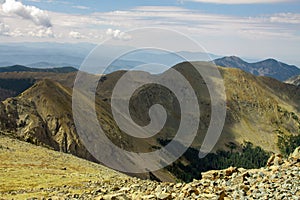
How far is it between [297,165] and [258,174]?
312cm

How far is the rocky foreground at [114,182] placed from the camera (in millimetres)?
20811

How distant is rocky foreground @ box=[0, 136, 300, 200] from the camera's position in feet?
68.3

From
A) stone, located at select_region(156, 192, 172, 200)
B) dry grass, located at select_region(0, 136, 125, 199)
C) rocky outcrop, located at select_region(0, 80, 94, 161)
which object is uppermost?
stone, located at select_region(156, 192, 172, 200)

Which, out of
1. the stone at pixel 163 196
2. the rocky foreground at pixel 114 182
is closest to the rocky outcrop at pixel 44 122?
the rocky foreground at pixel 114 182

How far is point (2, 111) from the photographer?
155625mm

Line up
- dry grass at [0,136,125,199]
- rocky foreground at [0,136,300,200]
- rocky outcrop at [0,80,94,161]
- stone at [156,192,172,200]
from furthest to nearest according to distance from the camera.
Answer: rocky outcrop at [0,80,94,161], dry grass at [0,136,125,199], stone at [156,192,172,200], rocky foreground at [0,136,300,200]

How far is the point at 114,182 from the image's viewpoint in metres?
45.4

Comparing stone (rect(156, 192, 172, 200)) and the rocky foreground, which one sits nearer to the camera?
the rocky foreground

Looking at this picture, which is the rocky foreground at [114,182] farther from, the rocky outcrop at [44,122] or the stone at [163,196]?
the rocky outcrop at [44,122]

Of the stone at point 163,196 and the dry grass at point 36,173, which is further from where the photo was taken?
the dry grass at point 36,173

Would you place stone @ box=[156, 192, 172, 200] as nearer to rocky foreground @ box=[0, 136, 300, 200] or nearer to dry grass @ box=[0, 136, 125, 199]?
rocky foreground @ box=[0, 136, 300, 200]

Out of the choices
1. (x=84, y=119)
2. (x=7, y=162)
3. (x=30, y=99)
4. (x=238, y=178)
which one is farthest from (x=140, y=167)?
(x=238, y=178)

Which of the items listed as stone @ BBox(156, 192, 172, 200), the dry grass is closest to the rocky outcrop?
the dry grass

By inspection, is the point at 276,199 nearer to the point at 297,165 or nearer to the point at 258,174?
the point at 258,174
